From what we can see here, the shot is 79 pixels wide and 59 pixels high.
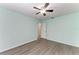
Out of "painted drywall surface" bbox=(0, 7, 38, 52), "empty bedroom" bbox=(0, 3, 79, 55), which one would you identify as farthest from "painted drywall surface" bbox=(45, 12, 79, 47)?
"painted drywall surface" bbox=(0, 7, 38, 52)

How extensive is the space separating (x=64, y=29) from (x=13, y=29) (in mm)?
2049

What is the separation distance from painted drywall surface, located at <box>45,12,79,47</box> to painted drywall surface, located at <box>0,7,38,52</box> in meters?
0.72

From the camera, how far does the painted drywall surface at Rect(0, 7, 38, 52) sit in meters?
3.58

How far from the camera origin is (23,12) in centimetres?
364

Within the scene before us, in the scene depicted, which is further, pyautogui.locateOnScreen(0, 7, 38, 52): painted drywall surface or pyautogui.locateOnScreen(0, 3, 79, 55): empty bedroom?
pyautogui.locateOnScreen(0, 7, 38, 52): painted drywall surface

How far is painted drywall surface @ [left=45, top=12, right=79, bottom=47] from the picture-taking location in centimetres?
350

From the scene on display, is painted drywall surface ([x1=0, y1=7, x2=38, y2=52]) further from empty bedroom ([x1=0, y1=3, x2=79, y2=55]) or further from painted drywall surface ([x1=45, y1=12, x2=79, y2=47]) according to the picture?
painted drywall surface ([x1=45, y1=12, x2=79, y2=47])

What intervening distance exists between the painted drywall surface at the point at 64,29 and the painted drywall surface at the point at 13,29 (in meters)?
0.72

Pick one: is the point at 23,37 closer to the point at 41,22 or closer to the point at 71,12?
the point at 41,22

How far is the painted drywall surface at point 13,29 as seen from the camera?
3.58m
